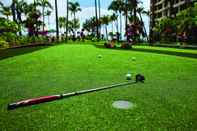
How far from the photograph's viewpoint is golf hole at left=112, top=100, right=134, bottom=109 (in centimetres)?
374

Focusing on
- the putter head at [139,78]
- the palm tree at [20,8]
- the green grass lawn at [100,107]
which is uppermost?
the palm tree at [20,8]

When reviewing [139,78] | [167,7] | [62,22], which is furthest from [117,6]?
[139,78]

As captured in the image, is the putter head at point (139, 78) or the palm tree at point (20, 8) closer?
the putter head at point (139, 78)

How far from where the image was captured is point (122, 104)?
3.87 metres

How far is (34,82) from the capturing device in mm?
5422

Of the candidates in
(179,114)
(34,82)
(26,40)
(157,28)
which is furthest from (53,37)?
(179,114)

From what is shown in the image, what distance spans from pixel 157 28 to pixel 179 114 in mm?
40316

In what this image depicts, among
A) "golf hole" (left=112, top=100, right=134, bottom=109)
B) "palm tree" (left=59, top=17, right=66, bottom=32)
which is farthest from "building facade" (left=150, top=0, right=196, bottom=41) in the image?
"golf hole" (left=112, top=100, right=134, bottom=109)

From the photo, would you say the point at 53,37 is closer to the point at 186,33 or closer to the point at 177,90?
the point at 186,33

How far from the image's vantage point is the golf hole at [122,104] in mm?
3740

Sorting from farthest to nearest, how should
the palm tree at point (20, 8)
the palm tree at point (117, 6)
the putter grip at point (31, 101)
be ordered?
the palm tree at point (117, 6) < the palm tree at point (20, 8) < the putter grip at point (31, 101)

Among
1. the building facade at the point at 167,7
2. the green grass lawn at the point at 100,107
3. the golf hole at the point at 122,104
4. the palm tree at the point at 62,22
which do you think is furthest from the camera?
the palm tree at the point at 62,22

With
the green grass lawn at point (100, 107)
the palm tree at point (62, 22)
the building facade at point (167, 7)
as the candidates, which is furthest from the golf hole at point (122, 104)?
the palm tree at point (62, 22)

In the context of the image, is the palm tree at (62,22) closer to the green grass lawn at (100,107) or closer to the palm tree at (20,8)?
the palm tree at (20,8)
